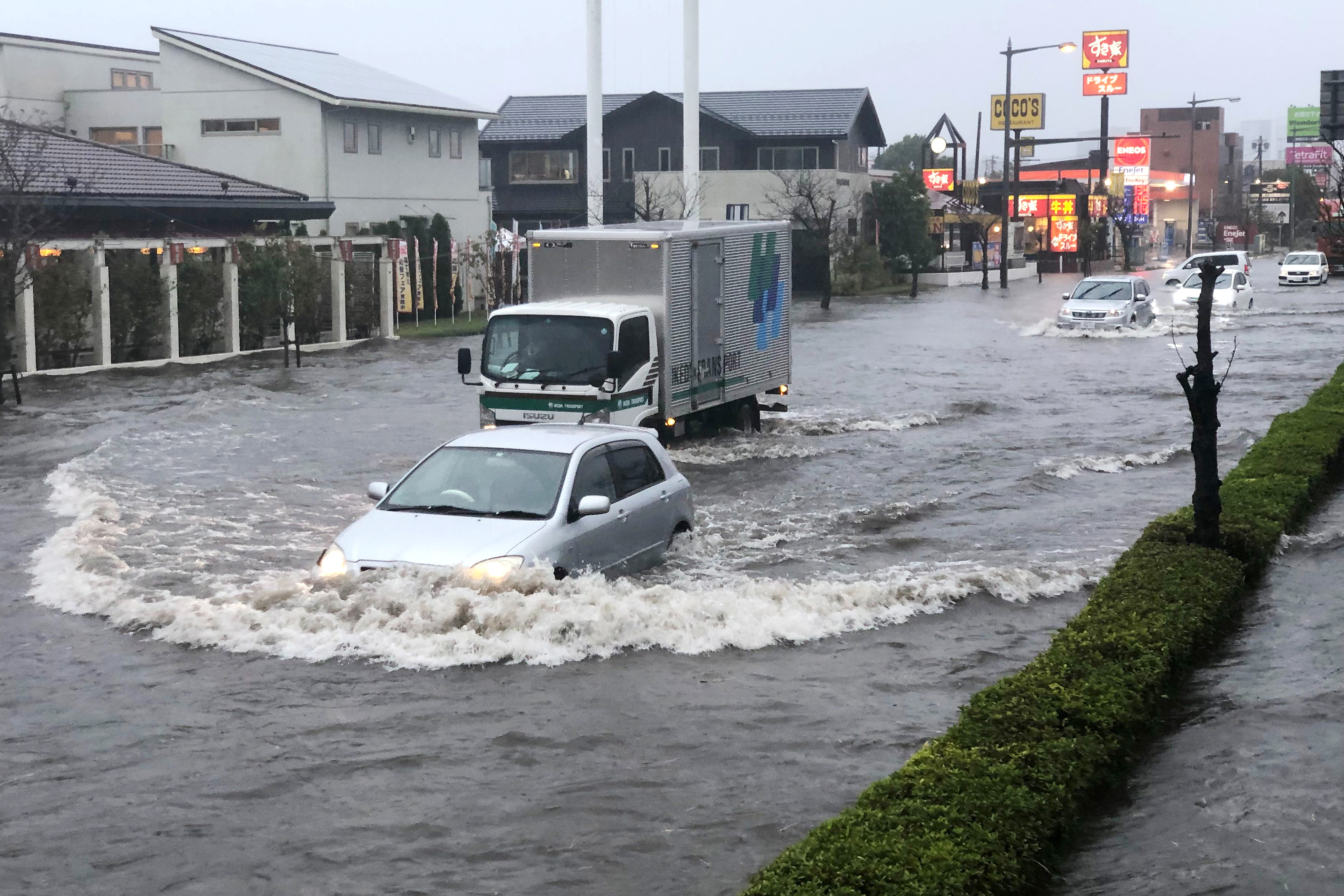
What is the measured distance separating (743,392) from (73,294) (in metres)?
16.8

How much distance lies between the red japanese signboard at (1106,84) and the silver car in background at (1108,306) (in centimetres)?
7460

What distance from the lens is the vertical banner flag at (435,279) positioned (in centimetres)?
4731

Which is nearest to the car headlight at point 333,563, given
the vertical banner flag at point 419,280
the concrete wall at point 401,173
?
the concrete wall at point 401,173

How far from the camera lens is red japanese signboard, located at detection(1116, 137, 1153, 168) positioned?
125250 millimetres

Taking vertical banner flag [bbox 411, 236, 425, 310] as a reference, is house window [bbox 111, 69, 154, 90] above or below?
above

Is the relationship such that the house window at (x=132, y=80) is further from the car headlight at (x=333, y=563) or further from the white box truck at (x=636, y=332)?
the car headlight at (x=333, y=563)

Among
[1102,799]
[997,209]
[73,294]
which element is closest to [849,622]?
[1102,799]

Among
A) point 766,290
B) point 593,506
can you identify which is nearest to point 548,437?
point 593,506

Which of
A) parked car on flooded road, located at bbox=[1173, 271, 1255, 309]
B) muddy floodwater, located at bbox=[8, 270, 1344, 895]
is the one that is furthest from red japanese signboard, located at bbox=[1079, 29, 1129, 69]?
muddy floodwater, located at bbox=[8, 270, 1344, 895]

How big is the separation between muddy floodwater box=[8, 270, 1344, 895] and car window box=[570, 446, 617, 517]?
2.45 ft

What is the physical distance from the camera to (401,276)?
150 feet

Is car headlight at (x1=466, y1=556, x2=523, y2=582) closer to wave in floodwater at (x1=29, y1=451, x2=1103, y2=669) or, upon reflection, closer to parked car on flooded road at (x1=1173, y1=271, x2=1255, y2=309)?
wave in floodwater at (x1=29, y1=451, x2=1103, y2=669)

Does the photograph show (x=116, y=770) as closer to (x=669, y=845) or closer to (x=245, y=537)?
(x=669, y=845)

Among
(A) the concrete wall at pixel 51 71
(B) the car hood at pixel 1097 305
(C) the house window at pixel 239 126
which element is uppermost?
(A) the concrete wall at pixel 51 71
